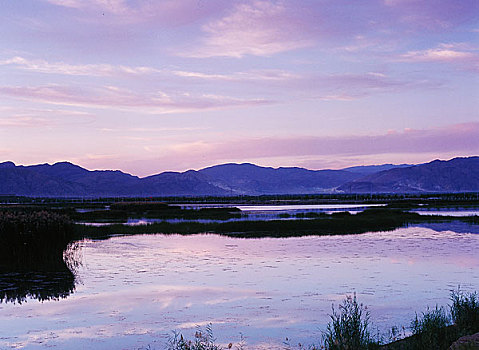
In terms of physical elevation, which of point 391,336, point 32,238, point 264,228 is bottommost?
point 391,336

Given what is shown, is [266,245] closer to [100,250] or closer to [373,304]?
[100,250]

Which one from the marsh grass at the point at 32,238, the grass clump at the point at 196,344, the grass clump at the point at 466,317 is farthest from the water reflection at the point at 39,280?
the grass clump at the point at 466,317

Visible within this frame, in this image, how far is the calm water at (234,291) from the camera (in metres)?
16.7

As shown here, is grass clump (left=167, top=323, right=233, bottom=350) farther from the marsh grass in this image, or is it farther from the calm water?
the marsh grass

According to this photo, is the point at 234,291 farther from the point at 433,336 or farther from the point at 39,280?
the point at 433,336

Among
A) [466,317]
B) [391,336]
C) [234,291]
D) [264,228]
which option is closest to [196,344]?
[391,336]

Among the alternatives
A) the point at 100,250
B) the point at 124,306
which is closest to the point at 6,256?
the point at 100,250

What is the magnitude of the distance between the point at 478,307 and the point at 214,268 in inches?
583

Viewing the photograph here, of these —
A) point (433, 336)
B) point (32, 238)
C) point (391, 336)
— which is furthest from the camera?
point (32, 238)

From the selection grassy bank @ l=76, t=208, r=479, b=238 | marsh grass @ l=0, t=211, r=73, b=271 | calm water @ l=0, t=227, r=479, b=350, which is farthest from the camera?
grassy bank @ l=76, t=208, r=479, b=238

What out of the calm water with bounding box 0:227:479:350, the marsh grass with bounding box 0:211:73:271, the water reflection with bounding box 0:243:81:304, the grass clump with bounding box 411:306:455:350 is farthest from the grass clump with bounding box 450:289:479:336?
the marsh grass with bounding box 0:211:73:271

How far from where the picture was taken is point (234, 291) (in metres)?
22.5

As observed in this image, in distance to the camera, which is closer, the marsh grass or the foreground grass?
the foreground grass

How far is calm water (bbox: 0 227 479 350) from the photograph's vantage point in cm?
1669
